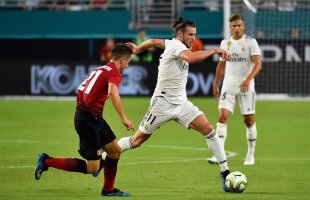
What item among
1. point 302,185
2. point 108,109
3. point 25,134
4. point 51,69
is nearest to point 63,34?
point 51,69

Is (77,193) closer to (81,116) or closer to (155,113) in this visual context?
(81,116)

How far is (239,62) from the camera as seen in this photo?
1523 centimetres

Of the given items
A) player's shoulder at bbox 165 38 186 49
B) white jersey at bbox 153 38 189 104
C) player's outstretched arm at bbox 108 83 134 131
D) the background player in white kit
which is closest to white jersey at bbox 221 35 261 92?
the background player in white kit

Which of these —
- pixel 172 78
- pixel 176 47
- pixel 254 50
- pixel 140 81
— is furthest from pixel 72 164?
pixel 140 81

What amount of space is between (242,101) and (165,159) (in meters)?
1.72

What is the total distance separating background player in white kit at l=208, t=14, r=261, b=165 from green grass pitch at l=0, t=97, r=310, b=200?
20.9 inches

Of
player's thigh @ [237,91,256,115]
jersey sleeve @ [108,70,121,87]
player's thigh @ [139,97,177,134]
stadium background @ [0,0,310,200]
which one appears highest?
jersey sleeve @ [108,70,121,87]

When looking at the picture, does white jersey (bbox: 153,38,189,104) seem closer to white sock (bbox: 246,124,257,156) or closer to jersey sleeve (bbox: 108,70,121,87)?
jersey sleeve (bbox: 108,70,121,87)

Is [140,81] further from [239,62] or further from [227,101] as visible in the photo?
[227,101]

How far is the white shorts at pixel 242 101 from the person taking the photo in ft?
49.3

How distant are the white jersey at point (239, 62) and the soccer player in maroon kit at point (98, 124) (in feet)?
13.5

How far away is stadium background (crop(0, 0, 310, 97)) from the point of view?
30.6 metres

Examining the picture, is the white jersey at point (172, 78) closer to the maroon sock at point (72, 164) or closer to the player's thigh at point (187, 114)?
the player's thigh at point (187, 114)

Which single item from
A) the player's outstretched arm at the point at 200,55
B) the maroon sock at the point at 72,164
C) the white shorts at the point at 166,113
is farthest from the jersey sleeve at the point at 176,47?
the maroon sock at the point at 72,164
